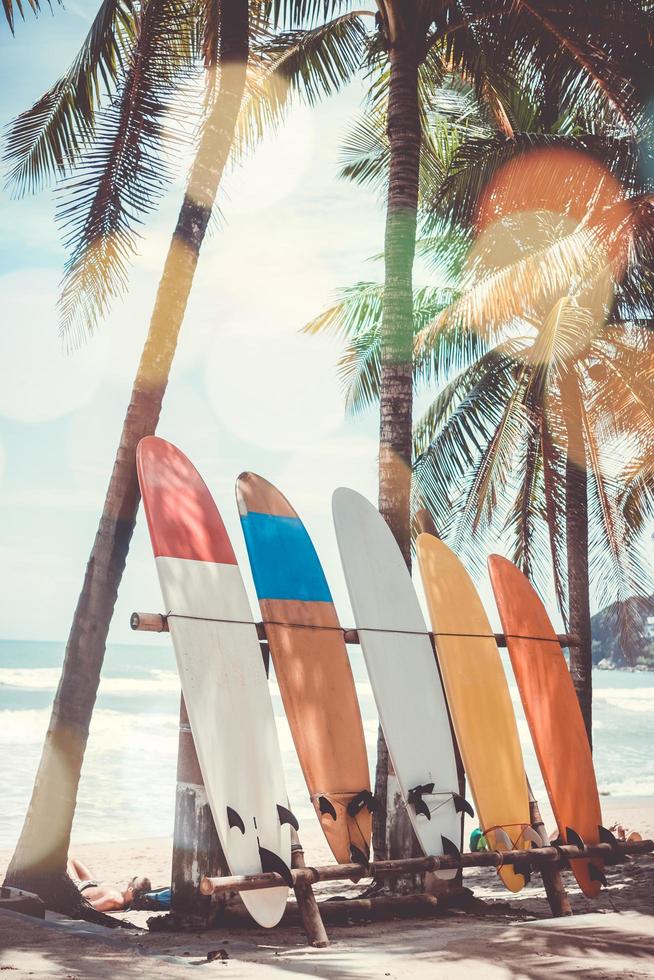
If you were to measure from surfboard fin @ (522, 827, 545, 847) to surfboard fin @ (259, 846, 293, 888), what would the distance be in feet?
5.08

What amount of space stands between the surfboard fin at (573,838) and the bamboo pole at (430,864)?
3cm

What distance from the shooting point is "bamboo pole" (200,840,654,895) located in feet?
12.2

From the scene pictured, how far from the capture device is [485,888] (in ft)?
23.4

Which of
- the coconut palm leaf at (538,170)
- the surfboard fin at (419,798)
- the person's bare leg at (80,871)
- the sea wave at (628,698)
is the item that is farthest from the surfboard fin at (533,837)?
Result: the sea wave at (628,698)

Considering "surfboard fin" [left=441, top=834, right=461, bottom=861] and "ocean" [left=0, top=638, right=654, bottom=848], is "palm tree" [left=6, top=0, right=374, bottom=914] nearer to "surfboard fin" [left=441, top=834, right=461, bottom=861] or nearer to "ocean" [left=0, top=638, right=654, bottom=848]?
"surfboard fin" [left=441, top=834, right=461, bottom=861]

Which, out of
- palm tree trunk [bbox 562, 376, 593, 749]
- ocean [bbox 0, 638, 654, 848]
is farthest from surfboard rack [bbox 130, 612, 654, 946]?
ocean [bbox 0, 638, 654, 848]

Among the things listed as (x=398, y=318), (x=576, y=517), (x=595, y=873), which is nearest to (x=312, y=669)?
(x=595, y=873)

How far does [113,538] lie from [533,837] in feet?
Result: 10.2

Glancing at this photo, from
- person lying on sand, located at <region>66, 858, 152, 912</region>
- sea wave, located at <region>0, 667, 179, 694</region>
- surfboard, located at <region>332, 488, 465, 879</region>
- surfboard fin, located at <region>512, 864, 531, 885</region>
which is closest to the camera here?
surfboard, located at <region>332, 488, 465, 879</region>

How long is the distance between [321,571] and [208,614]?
887 millimetres

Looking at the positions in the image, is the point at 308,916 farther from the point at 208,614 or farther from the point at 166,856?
the point at 166,856

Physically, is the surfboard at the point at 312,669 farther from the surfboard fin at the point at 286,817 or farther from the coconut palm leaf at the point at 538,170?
the coconut palm leaf at the point at 538,170

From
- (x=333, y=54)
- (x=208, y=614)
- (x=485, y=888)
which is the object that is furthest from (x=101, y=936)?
(x=333, y=54)

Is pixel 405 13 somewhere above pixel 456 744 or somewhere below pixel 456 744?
above
